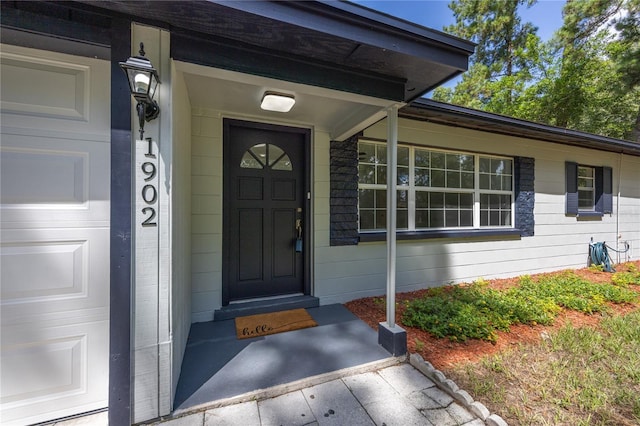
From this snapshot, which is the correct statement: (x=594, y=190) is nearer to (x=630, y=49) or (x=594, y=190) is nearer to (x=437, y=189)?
(x=437, y=189)

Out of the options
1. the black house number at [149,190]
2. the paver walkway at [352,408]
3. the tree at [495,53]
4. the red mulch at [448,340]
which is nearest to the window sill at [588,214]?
the red mulch at [448,340]

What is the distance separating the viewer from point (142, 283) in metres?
1.45

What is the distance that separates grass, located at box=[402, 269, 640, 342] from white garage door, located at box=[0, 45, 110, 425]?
8.68ft

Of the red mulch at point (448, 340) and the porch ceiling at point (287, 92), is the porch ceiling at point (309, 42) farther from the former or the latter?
the red mulch at point (448, 340)

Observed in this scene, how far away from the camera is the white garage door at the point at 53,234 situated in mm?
1382

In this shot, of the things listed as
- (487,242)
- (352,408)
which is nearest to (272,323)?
(352,408)

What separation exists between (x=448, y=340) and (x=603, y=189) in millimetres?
5776

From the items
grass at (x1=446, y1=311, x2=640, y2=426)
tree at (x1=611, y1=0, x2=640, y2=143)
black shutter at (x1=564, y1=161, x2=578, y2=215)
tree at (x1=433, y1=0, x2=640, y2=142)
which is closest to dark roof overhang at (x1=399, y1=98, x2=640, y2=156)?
black shutter at (x1=564, y1=161, x2=578, y2=215)

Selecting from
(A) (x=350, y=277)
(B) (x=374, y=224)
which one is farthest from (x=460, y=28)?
(A) (x=350, y=277)

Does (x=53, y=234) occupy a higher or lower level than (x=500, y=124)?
lower

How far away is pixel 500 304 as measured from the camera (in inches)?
117

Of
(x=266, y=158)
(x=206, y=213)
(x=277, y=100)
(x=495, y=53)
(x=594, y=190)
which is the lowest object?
(x=206, y=213)

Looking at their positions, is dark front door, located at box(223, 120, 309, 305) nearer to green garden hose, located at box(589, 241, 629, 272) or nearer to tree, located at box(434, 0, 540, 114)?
green garden hose, located at box(589, 241, 629, 272)

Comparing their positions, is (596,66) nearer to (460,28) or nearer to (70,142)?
(460,28)
